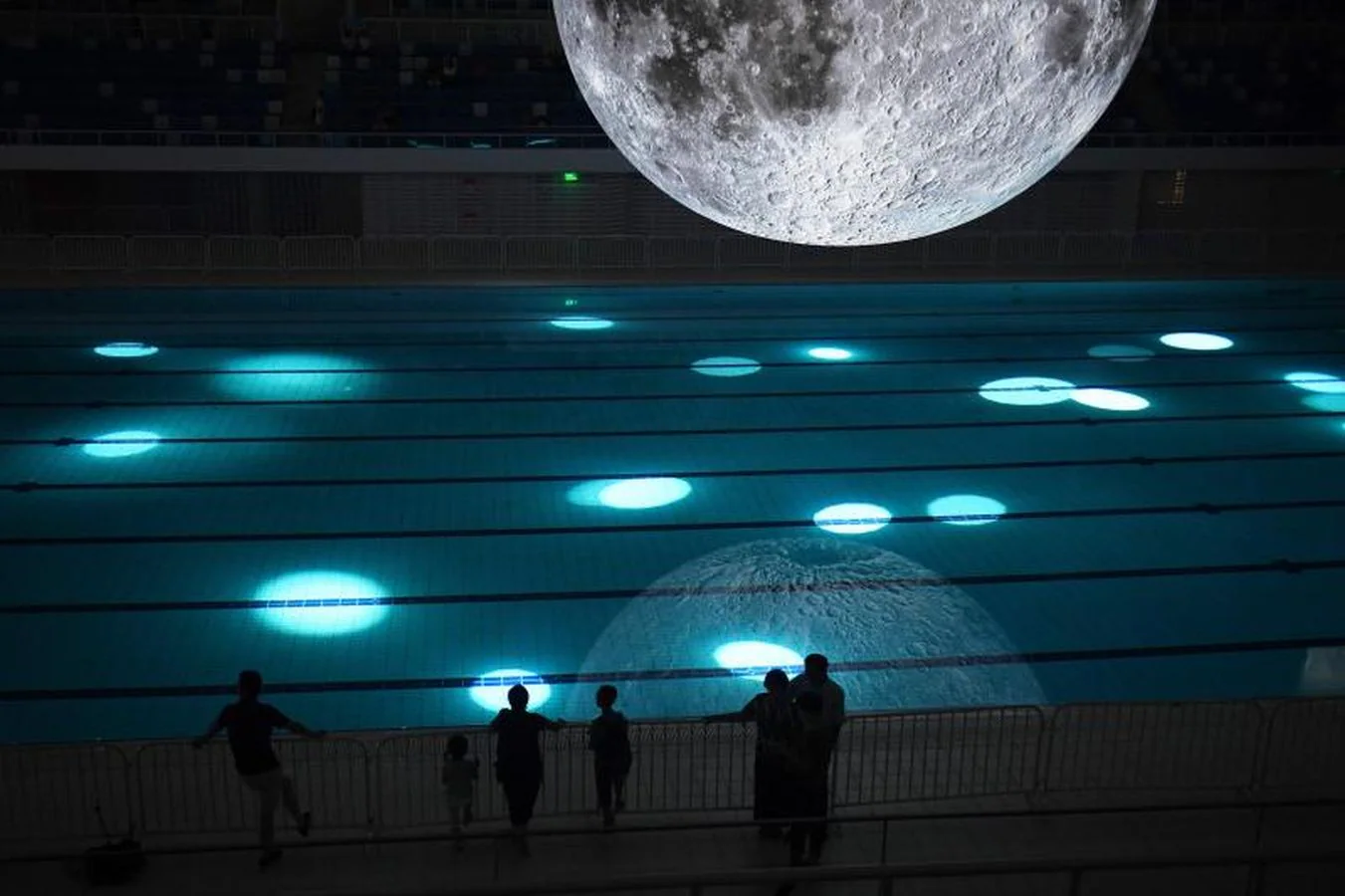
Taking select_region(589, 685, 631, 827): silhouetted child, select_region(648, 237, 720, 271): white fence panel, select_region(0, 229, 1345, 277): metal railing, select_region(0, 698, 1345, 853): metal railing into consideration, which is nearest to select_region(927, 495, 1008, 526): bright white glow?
select_region(0, 698, 1345, 853): metal railing

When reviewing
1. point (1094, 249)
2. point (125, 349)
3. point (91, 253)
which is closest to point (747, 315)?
point (1094, 249)

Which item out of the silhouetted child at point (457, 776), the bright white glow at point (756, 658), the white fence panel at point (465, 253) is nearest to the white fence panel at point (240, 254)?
the white fence panel at point (465, 253)

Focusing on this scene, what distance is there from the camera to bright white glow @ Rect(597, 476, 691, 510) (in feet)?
29.4

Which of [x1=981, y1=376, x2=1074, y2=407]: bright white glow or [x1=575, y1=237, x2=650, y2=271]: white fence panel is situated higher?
[x1=575, y1=237, x2=650, y2=271]: white fence panel

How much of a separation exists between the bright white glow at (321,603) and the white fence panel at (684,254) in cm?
924

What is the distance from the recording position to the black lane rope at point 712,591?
24.3ft

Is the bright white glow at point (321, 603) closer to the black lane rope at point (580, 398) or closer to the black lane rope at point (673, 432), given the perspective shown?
the black lane rope at point (673, 432)

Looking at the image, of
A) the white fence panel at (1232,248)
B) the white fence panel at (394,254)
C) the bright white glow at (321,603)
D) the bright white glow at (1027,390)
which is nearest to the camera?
the bright white glow at (321,603)

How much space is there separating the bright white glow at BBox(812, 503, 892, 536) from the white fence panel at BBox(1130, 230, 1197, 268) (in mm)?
9728

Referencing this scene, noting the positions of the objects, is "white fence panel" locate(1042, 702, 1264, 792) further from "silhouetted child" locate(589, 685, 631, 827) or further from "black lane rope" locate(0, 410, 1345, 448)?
"black lane rope" locate(0, 410, 1345, 448)

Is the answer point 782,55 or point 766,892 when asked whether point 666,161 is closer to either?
point 782,55

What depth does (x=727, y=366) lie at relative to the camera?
1231 cm

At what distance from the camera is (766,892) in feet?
15.9

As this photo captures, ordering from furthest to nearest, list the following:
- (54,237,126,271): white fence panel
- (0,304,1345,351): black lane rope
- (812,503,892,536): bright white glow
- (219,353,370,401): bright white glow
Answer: (54,237,126,271): white fence panel
(0,304,1345,351): black lane rope
(219,353,370,401): bright white glow
(812,503,892,536): bright white glow
